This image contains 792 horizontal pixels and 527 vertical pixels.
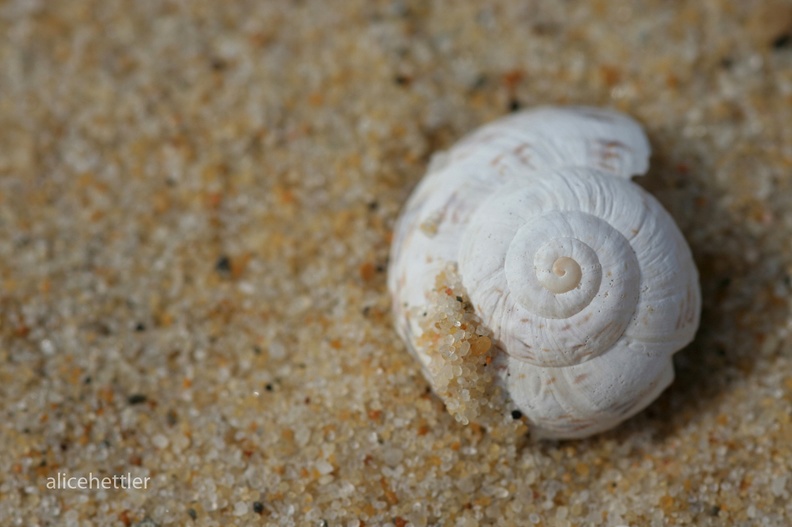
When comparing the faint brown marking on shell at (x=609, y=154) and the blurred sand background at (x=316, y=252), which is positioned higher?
the faint brown marking on shell at (x=609, y=154)

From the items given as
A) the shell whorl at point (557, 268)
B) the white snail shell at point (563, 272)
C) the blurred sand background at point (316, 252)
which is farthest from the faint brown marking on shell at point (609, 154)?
the blurred sand background at point (316, 252)

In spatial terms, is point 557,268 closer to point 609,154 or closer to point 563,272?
point 563,272

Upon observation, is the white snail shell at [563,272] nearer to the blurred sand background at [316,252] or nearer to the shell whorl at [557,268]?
the shell whorl at [557,268]

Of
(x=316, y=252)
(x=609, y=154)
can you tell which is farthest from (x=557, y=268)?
(x=316, y=252)

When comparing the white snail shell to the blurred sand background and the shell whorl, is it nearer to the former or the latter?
the shell whorl

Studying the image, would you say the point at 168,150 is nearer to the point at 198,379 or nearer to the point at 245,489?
the point at 198,379
